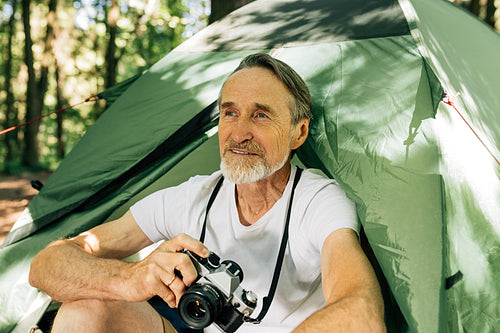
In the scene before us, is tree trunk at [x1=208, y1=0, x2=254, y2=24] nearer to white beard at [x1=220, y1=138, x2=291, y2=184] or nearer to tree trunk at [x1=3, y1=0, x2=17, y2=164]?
white beard at [x1=220, y1=138, x2=291, y2=184]

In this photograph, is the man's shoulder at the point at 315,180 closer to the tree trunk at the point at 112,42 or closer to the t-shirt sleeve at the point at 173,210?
the t-shirt sleeve at the point at 173,210

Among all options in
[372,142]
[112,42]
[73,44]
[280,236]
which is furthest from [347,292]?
[73,44]

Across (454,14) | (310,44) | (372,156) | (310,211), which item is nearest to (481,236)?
(372,156)

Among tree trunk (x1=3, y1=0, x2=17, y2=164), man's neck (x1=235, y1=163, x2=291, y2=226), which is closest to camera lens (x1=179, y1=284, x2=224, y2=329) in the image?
man's neck (x1=235, y1=163, x2=291, y2=226)

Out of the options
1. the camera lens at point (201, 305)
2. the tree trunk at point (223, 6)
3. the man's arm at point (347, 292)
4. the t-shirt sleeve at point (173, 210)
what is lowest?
the t-shirt sleeve at point (173, 210)

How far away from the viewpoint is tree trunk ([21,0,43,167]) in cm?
836

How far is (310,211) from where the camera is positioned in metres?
1.55

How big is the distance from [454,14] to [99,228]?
2491 mm

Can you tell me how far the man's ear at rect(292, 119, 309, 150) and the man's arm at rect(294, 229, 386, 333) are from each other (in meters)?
0.57

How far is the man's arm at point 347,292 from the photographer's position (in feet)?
3.68

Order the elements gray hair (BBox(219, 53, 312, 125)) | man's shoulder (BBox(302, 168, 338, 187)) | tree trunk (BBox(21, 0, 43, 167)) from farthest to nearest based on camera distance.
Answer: tree trunk (BBox(21, 0, 43, 167)) < gray hair (BBox(219, 53, 312, 125)) < man's shoulder (BBox(302, 168, 338, 187))

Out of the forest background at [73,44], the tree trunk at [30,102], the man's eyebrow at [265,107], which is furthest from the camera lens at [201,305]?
the tree trunk at [30,102]

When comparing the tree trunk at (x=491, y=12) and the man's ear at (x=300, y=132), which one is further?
the tree trunk at (x=491, y=12)

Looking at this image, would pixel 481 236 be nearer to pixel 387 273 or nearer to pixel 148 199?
pixel 387 273
